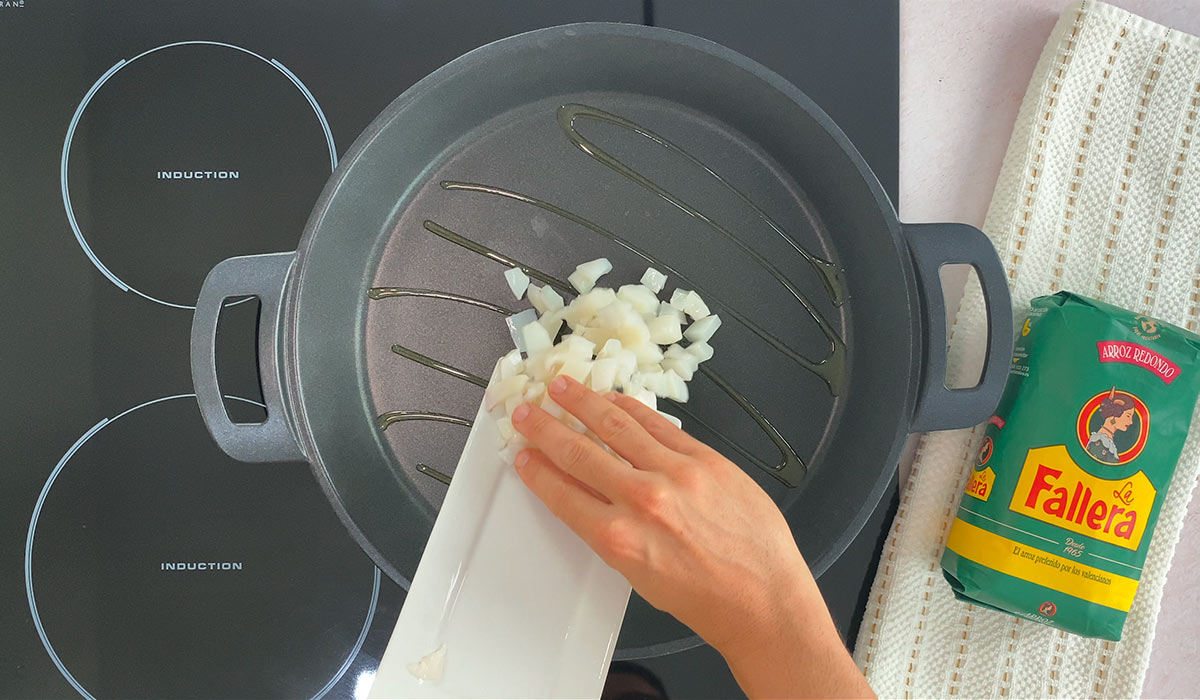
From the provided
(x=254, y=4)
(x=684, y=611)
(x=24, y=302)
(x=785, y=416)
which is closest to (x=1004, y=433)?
(x=785, y=416)

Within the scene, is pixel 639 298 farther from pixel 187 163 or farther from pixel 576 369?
pixel 187 163

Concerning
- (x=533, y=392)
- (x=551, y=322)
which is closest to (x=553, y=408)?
(x=533, y=392)

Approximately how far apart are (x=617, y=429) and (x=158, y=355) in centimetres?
47

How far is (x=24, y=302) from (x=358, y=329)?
309 millimetres

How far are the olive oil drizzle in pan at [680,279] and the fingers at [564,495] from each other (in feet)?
0.55

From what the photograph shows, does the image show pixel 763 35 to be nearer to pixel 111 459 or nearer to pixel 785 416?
pixel 785 416

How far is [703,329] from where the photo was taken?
0.78 m

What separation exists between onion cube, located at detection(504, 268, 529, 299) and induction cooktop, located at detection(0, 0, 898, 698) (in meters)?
0.21

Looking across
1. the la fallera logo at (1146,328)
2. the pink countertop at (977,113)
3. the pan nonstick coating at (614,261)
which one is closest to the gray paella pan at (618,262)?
the pan nonstick coating at (614,261)

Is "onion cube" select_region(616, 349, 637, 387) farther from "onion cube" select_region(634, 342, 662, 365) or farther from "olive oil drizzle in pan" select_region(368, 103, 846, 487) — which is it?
"olive oil drizzle in pan" select_region(368, 103, 846, 487)

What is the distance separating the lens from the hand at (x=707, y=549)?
1.94 feet

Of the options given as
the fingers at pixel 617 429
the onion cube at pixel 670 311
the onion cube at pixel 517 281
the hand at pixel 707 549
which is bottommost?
the hand at pixel 707 549

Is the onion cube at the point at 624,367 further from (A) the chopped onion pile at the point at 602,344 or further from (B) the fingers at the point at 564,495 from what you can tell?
(B) the fingers at the point at 564,495

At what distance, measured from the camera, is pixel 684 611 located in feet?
2.01
